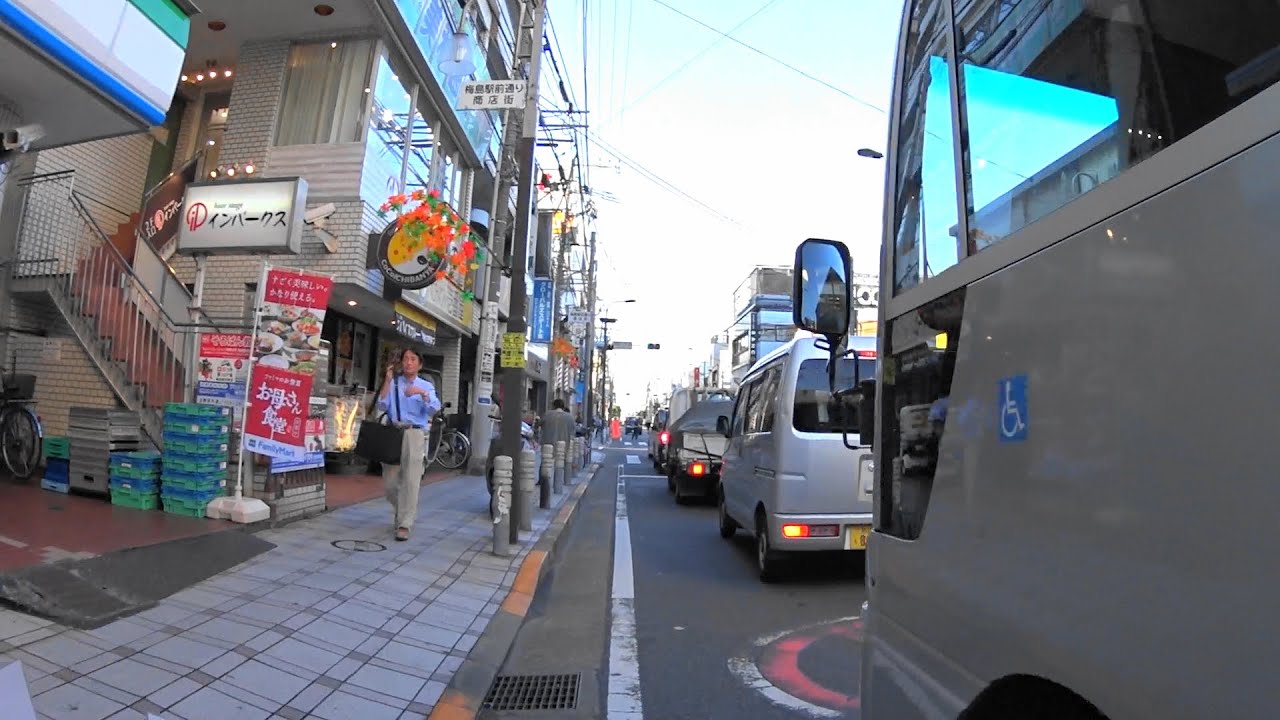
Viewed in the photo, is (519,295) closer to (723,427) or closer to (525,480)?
(525,480)

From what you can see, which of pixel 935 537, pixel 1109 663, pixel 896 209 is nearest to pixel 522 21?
pixel 896 209

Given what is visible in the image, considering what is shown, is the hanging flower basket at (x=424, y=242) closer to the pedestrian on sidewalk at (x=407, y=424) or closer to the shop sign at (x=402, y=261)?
the shop sign at (x=402, y=261)

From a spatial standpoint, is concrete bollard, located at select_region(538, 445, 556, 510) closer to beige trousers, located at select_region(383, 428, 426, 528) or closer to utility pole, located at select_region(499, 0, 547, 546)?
utility pole, located at select_region(499, 0, 547, 546)

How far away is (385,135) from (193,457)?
710cm

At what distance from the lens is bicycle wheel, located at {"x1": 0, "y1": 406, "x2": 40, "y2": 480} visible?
7.78 meters

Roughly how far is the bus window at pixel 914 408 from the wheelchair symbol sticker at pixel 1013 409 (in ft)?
0.94

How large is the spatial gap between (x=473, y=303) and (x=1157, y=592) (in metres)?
17.4

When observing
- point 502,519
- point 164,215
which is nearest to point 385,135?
point 164,215

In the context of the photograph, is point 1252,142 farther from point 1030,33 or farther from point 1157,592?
point 1030,33

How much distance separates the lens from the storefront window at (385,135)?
37.5 feet

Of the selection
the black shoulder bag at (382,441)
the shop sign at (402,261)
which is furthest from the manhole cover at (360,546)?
the shop sign at (402,261)

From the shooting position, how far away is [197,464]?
6598mm

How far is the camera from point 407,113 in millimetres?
12867

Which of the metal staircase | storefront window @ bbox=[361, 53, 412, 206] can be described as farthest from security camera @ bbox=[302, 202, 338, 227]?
the metal staircase
